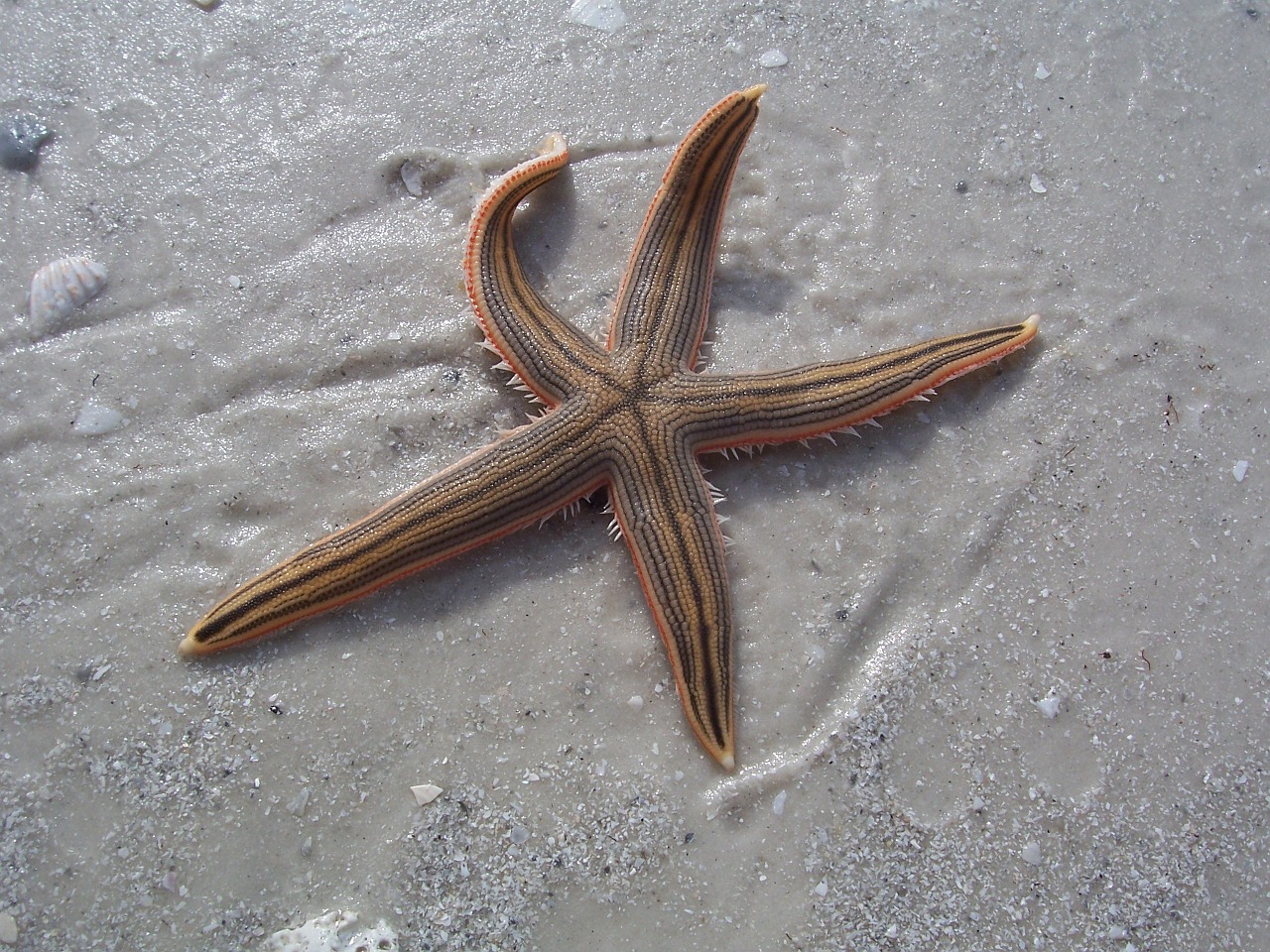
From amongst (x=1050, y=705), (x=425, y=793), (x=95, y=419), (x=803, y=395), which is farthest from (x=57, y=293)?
(x=1050, y=705)

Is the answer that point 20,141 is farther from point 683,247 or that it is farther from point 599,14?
point 683,247

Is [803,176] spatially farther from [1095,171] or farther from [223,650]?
[223,650]

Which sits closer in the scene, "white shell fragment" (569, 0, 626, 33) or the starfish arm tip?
the starfish arm tip

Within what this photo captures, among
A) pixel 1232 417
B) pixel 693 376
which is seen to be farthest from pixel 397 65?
pixel 1232 417

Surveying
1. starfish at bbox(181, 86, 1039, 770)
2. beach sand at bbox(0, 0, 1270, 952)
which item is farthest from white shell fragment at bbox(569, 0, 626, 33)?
starfish at bbox(181, 86, 1039, 770)

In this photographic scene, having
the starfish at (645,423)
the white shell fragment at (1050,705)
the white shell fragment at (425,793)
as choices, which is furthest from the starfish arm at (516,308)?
the white shell fragment at (1050,705)

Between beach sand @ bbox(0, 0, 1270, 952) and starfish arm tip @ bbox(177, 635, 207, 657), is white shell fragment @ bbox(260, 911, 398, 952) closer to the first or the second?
beach sand @ bbox(0, 0, 1270, 952)
